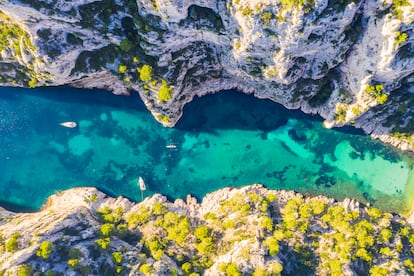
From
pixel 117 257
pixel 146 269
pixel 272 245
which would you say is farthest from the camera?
pixel 272 245

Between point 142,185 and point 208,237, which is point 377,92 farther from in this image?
point 142,185

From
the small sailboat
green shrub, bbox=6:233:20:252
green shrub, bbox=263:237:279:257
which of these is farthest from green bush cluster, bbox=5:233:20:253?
green shrub, bbox=263:237:279:257

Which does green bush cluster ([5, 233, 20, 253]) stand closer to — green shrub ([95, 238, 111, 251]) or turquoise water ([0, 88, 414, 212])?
green shrub ([95, 238, 111, 251])

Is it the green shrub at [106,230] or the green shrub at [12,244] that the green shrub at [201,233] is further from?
the green shrub at [12,244]

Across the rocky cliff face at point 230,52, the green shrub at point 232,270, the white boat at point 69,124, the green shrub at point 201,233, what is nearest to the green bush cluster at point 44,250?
the green shrub at point 201,233

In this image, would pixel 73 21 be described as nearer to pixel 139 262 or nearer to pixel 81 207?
pixel 81 207

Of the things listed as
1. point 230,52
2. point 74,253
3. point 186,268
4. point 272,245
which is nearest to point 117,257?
point 74,253
